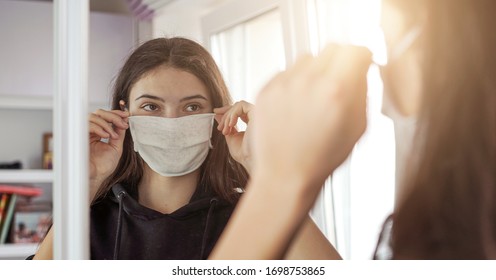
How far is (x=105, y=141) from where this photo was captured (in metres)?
0.87

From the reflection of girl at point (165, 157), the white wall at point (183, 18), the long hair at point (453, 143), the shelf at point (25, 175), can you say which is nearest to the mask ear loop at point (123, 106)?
the reflection of girl at point (165, 157)

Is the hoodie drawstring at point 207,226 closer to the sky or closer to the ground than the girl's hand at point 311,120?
closer to the ground

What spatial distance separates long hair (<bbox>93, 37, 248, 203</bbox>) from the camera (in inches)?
34.4

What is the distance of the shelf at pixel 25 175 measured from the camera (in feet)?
3.34

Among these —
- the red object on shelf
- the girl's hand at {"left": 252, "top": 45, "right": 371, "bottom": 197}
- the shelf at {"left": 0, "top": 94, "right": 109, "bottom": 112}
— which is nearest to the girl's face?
the girl's hand at {"left": 252, "top": 45, "right": 371, "bottom": 197}

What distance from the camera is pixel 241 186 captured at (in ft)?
2.76

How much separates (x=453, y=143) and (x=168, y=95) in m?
0.40

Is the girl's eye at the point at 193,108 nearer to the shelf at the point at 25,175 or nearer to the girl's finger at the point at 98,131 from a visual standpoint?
the girl's finger at the point at 98,131

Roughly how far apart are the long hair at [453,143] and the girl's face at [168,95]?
0.31m

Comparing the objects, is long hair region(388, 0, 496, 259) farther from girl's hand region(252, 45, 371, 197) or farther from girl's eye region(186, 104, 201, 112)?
girl's eye region(186, 104, 201, 112)

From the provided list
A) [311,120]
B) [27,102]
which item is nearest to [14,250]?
[27,102]

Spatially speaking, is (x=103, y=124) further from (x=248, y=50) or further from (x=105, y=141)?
(x=248, y=50)

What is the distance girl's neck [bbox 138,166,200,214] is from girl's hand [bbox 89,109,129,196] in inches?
2.1

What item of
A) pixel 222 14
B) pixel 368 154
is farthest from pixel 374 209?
pixel 222 14
